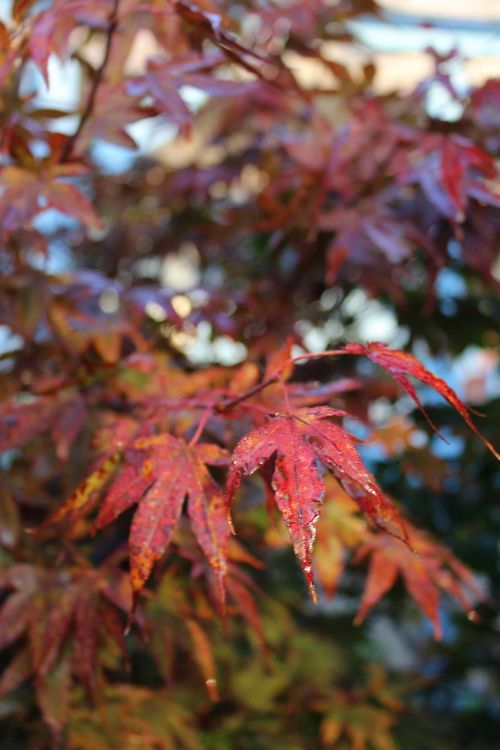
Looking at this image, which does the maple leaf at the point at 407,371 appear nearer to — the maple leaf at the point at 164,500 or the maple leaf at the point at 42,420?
the maple leaf at the point at 164,500

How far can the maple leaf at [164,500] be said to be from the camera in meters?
0.68

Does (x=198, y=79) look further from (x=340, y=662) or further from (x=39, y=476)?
(x=340, y=662)

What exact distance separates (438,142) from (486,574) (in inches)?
42.6

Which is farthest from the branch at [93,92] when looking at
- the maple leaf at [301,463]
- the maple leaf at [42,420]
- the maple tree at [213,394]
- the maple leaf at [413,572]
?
the maple leaf at [413,572]

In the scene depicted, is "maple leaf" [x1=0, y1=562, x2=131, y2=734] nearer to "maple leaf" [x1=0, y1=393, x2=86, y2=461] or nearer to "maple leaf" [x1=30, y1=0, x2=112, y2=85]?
"maple leaf" [x1=0, y1=393, x2=86, y2=461]

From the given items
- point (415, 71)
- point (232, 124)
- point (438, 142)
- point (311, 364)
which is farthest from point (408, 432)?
point (415, 71)

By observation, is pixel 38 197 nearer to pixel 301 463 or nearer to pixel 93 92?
pixel 93 92

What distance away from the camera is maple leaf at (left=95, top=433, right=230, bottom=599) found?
0.68 metres

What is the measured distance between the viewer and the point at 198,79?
1.01m

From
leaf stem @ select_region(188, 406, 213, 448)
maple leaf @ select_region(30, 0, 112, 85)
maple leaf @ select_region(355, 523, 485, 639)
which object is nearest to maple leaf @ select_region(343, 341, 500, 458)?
leaf stem @ select_region(188, 406, 213, 448)

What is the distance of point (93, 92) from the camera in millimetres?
986

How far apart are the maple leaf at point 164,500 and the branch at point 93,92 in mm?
441

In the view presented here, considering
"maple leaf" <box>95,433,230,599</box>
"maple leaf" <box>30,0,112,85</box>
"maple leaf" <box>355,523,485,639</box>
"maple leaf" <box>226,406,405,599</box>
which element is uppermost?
"maple leaf" <box>30,0,112,85</box>

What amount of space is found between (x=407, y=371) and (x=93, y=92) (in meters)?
0.56
